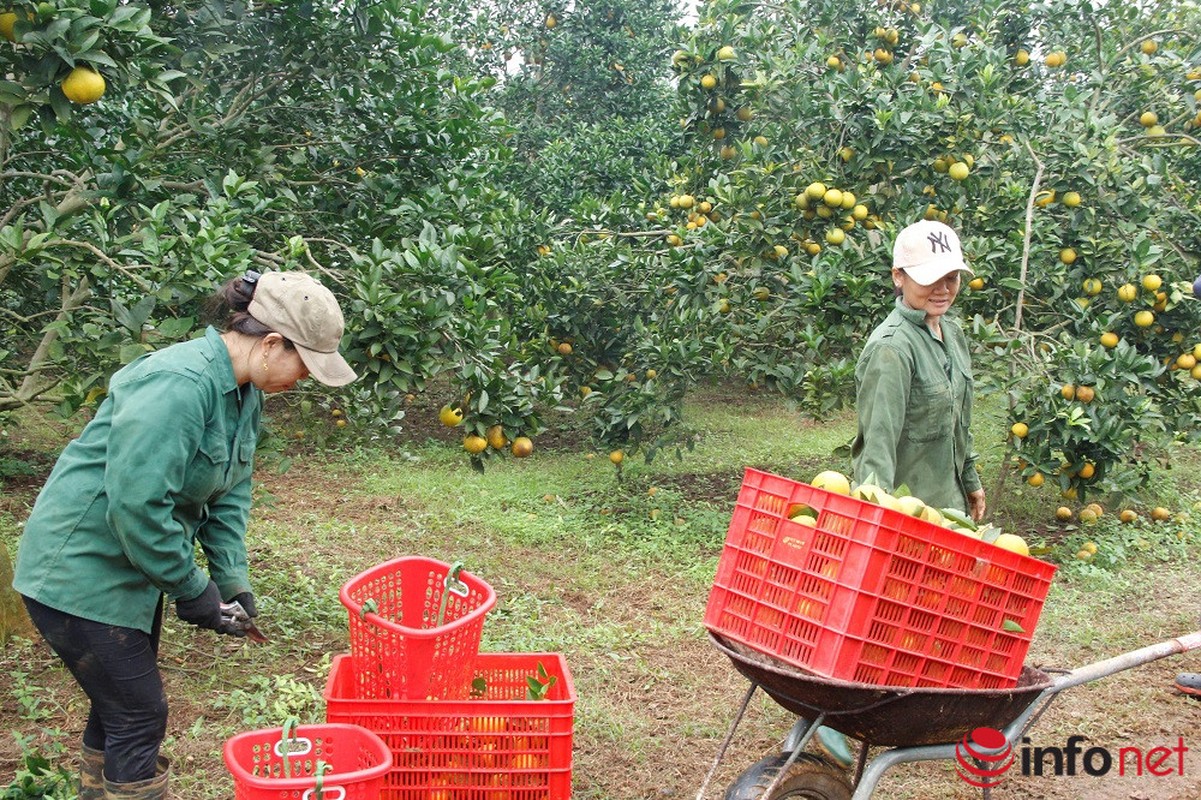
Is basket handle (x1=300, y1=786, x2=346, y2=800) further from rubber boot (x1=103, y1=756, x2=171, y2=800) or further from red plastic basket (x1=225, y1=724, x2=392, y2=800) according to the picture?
rubber boot (x1=103, y1=756, x2=171, y2=800)

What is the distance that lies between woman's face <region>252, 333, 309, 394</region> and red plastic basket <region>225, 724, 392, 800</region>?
84 centimetres

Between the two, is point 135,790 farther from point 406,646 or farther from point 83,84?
point 83,84

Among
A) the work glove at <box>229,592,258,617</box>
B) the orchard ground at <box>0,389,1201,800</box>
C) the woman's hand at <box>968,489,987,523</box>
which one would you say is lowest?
the orchard ground at <box>0,389,1201,800</box>

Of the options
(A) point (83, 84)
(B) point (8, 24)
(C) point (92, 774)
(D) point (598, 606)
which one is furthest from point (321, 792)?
(D) point (598, 606)

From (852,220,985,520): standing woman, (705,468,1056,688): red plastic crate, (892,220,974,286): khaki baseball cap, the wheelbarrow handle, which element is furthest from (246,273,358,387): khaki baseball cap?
the wheelbarrow handle

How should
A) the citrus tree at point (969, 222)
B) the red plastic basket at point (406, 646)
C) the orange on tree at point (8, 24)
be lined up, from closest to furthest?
the red plastic basket at point (406, 646) → the orange on tree at point (8, 24) → the citrus tree at point (969, 222)

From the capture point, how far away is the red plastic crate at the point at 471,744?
266cm

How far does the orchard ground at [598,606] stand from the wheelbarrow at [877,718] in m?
0.93

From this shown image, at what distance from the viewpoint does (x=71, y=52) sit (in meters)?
3.15

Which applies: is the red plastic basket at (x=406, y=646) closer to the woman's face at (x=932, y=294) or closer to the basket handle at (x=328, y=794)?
the basket handle at (x=328, y=794)

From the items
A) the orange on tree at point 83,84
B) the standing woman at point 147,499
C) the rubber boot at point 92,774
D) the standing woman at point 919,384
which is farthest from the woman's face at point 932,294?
the rubber boot at point 92,774

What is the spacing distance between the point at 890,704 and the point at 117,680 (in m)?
1.84

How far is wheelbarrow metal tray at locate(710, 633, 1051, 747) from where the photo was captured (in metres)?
2.41

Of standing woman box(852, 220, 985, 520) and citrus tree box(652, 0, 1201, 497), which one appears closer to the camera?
standing woman box(852, 220, 985, 520)
